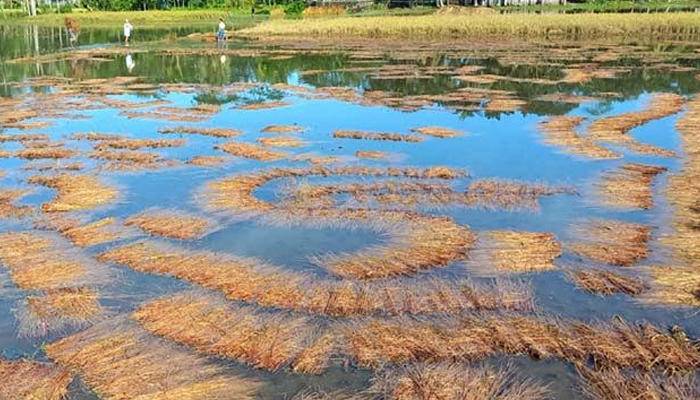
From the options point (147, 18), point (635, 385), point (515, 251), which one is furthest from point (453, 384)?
point (147, 18)

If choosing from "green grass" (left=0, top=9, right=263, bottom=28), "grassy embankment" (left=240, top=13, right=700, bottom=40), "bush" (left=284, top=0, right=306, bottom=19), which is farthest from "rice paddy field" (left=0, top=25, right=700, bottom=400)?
"green grass" (left=0, top=9, right=263, bottom=28)

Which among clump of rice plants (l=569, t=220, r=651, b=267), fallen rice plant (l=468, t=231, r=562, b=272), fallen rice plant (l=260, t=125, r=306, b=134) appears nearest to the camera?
fallen rice plant (l=468, t=231, r=562, b=272)

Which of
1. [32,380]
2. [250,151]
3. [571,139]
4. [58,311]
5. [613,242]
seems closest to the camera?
[32,380]

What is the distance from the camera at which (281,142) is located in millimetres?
16562

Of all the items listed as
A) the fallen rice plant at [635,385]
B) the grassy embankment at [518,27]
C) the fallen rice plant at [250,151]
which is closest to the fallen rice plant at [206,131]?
the fallen rice plant at [250,151]

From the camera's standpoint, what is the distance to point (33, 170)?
14.3 m

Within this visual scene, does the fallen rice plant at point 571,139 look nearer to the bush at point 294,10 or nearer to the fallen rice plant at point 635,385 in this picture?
the fallen rice plant at point 635,385

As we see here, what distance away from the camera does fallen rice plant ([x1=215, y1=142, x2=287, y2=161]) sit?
15.1 metres

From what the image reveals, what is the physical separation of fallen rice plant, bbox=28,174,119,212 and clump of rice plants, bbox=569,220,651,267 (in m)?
8.65

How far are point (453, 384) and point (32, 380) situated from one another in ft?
14.0

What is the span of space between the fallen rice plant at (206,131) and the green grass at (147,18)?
5581 cm

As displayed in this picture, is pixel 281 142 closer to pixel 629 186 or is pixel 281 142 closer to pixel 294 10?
pixel 629 186

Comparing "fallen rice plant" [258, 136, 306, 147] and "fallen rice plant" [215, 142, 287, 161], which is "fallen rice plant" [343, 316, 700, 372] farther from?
"fallen rice plant" [258, 136, 306, 147]

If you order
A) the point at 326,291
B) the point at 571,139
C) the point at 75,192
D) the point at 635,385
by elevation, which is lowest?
the point at 635,385
